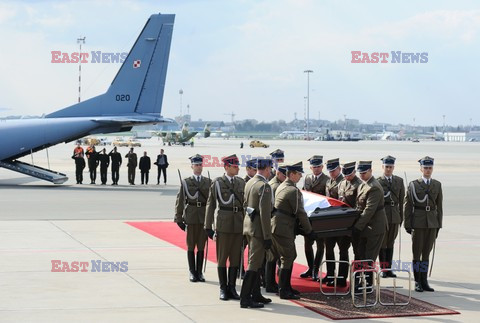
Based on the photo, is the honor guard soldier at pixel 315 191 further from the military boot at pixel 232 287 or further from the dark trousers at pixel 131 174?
the dark trousers at pixel 131 174

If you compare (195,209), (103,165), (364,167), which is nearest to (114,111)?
(103,165)

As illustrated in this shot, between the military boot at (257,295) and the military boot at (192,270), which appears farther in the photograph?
the military boot at (192,270)

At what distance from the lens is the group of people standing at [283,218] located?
32.4ft

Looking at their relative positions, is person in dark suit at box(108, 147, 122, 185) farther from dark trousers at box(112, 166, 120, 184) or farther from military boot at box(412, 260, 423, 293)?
military boot at box(412, 260, 423, 293)

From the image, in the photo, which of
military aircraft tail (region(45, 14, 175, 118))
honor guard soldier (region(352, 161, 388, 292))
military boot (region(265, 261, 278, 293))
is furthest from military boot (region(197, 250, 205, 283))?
military aircraft tail (region(45, 14, 175, 118))

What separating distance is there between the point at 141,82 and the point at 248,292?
21896mm

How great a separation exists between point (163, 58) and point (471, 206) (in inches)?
536

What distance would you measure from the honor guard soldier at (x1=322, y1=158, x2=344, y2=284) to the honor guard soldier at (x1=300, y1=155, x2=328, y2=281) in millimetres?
196

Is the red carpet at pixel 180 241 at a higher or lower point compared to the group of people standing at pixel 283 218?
lower

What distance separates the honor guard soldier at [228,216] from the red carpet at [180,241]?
114 centimetres

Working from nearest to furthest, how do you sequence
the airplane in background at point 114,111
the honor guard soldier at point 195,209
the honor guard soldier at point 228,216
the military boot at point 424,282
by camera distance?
the honor guard soldier at point 228,216 → the military boot at point 424,282 → the honor guard soldier at point 195,209 → the airplane in background at point 114,111

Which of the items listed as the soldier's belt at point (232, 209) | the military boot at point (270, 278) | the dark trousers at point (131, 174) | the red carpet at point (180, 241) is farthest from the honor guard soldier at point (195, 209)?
the dark trousers at point (131, 174)

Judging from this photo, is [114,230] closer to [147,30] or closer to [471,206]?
[471,206]

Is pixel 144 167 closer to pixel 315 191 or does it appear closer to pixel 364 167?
pixel 315 191
